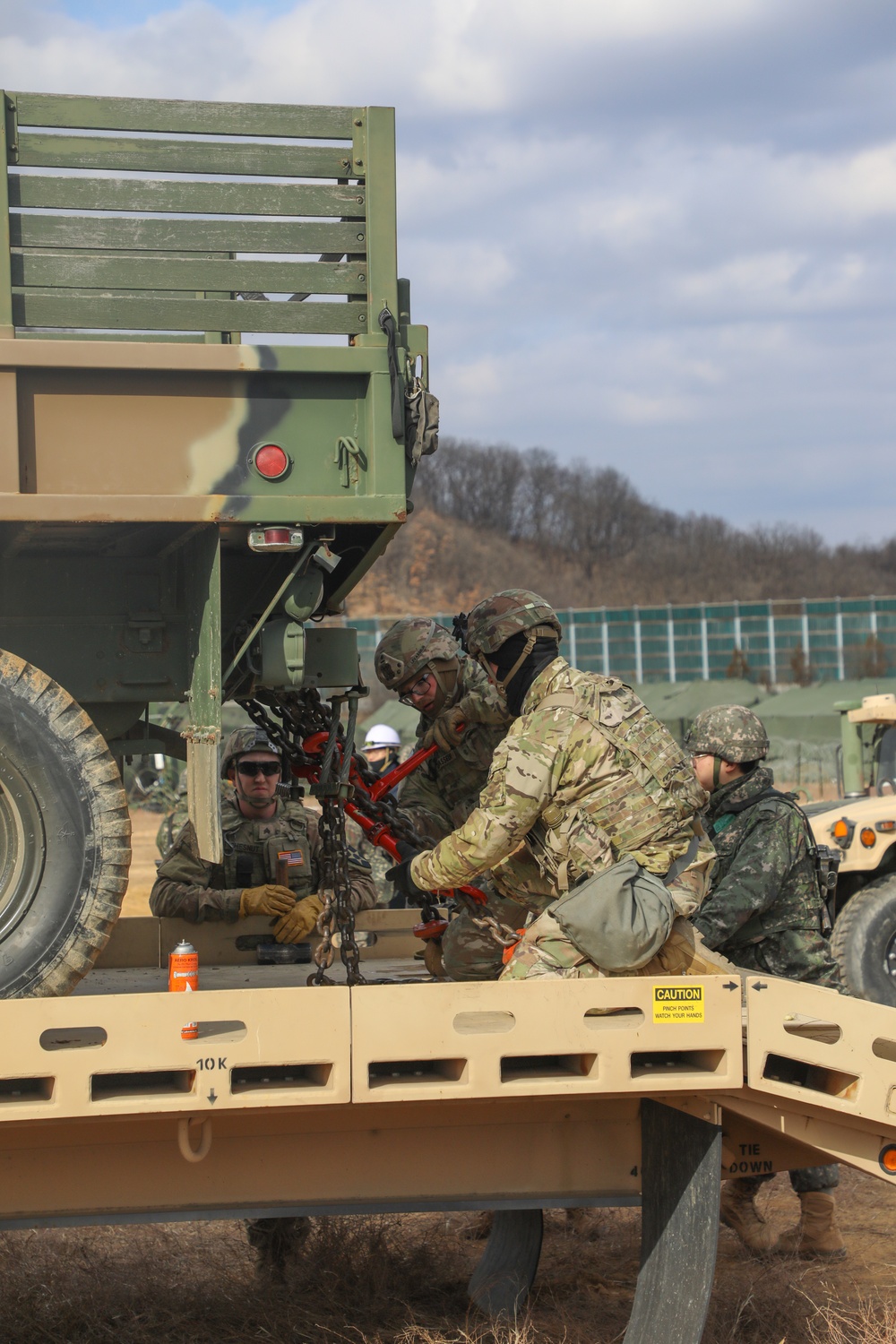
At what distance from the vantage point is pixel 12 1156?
3.33 metres

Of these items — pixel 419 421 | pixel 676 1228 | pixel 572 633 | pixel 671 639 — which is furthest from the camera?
pixel 671 639

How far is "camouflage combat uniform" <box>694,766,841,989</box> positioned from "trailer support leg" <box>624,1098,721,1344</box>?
1.51 metres

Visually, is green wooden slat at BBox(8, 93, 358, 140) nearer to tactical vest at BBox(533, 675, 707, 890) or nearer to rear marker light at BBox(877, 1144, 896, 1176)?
tactical vest at BBox(533, 675, 707, 890)

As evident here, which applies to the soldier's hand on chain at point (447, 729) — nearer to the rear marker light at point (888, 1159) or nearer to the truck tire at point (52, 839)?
the truck tire at point (52, 839)

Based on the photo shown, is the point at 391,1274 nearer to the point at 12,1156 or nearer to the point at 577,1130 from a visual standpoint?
the point at 577,1130

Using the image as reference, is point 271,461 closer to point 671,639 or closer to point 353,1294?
point 353,1294

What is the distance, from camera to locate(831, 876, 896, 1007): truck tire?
26.2ft

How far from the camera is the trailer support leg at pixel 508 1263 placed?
181 inches

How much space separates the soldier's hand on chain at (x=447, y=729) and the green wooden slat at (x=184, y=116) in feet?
7.57

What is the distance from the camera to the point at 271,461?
11.9 feet

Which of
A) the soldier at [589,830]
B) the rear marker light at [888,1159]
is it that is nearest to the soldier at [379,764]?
the soldier at [589,830]

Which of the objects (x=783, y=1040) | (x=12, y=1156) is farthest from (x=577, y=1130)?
(x=12, y=1156)

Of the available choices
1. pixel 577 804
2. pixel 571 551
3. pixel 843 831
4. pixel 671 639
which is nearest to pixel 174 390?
pixel 577 804

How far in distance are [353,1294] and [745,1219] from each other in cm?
158
